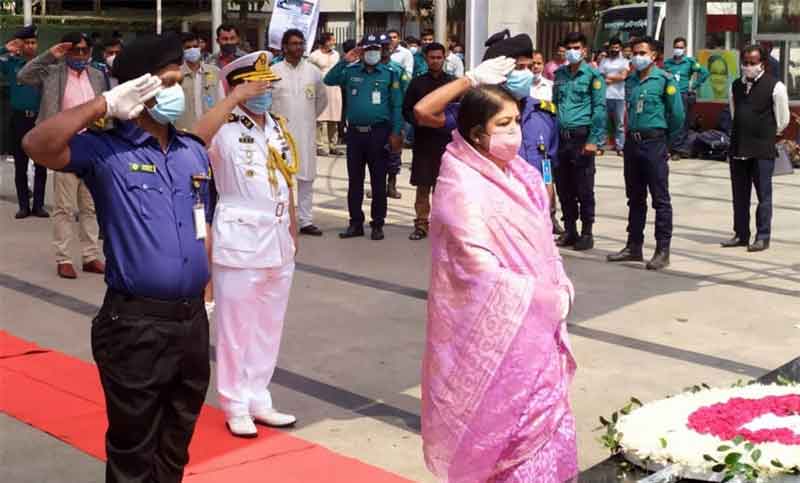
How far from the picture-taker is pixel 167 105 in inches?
163

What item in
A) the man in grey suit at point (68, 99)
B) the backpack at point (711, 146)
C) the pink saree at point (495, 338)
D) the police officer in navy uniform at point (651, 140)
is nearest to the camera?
the pink saree at point (495, 338)

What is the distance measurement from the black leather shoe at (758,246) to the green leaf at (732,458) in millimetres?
7946

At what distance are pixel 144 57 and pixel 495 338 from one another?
1.51 meters

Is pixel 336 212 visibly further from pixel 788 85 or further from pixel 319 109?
pixel 788 85

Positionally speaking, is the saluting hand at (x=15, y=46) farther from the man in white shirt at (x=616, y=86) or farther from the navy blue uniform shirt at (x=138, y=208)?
the man in white shirt at (x=616, y=86)

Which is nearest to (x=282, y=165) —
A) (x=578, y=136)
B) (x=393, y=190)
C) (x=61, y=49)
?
(x=61, y=49)

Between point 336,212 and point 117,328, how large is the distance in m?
9.59

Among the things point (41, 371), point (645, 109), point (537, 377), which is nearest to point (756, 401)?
point (537, 377)

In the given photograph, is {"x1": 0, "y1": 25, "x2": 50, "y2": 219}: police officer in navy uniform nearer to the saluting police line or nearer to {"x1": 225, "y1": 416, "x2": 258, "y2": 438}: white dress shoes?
the saluting police line

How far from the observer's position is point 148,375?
4.07 meters

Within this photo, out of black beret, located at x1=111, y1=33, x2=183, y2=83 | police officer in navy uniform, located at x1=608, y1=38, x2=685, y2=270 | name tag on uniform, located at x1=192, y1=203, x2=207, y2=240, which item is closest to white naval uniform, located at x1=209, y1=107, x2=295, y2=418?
name tag on uniform, located at x1=192, y1=203, x2=207, y2=240

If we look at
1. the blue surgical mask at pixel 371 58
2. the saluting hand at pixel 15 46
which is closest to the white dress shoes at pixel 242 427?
the blue surgical mask at pixel 371 58

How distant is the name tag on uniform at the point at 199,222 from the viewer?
425 cm

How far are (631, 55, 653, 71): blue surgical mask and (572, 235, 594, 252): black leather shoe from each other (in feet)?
5.52
